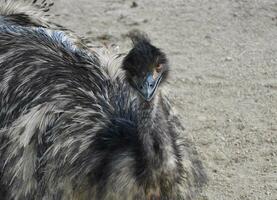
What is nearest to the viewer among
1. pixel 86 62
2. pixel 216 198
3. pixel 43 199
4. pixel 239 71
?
pixel 43 199

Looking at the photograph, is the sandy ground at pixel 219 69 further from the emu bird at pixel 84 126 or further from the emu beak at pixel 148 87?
the emu beak at pixel 148 87

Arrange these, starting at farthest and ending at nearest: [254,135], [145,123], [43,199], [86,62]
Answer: [254,135] < [86,62] < [43,199] < [145,123]

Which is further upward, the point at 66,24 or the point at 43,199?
the point at 43,199

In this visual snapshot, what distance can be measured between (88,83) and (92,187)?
1.42 feet

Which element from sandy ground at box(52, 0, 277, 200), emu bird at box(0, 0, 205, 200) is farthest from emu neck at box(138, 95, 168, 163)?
sandy ground at box(52, 0, 277, 200)

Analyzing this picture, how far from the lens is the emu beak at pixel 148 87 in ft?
7.16

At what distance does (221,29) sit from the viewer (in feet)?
15.1

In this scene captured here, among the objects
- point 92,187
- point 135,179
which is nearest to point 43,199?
point 92,187

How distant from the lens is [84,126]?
2.45 meters

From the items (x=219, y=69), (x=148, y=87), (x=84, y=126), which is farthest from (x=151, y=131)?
(x=219, y=69)

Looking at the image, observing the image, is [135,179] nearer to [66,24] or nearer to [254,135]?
[254,135]

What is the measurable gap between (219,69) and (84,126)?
188 centimetres

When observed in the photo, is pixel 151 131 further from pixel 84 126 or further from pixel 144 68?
pixel 84 126

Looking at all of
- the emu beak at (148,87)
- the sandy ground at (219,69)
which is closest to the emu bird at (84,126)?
the emu beak at (148,87)
